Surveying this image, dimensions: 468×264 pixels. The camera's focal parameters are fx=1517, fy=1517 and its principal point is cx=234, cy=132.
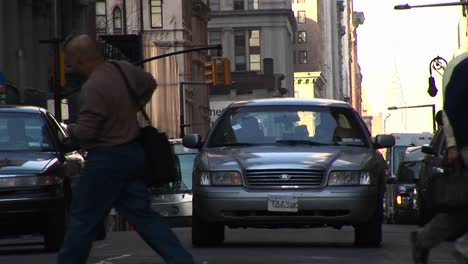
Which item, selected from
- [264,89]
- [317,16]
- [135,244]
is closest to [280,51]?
[264,89]

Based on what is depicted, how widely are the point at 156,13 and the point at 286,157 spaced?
71057 millimetres

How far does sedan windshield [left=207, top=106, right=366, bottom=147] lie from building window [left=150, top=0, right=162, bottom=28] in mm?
69176

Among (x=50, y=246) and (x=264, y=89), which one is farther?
(x=264, y=89)

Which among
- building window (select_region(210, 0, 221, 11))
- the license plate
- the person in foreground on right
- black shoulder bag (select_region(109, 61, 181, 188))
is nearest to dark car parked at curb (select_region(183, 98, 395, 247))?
the license plate

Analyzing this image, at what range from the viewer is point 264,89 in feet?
476

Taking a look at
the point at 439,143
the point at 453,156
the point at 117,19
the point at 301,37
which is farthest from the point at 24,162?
the point at 301,37

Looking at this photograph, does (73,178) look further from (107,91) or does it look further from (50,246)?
(107,91)

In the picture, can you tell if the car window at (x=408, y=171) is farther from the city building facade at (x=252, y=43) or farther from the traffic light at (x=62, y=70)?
the city building facade at (x=252, y=43)

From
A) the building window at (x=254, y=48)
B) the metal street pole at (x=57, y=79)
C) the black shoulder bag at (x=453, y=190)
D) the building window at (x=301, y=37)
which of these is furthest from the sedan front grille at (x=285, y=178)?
the building window at (x=301, y=37)

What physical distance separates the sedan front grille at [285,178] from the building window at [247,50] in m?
131

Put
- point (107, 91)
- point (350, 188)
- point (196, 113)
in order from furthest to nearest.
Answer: point (196, 113), point (350, 188), point (107, 91)

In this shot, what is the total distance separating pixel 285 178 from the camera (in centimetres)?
1595

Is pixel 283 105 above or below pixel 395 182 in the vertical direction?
above

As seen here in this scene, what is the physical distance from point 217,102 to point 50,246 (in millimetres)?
122644
